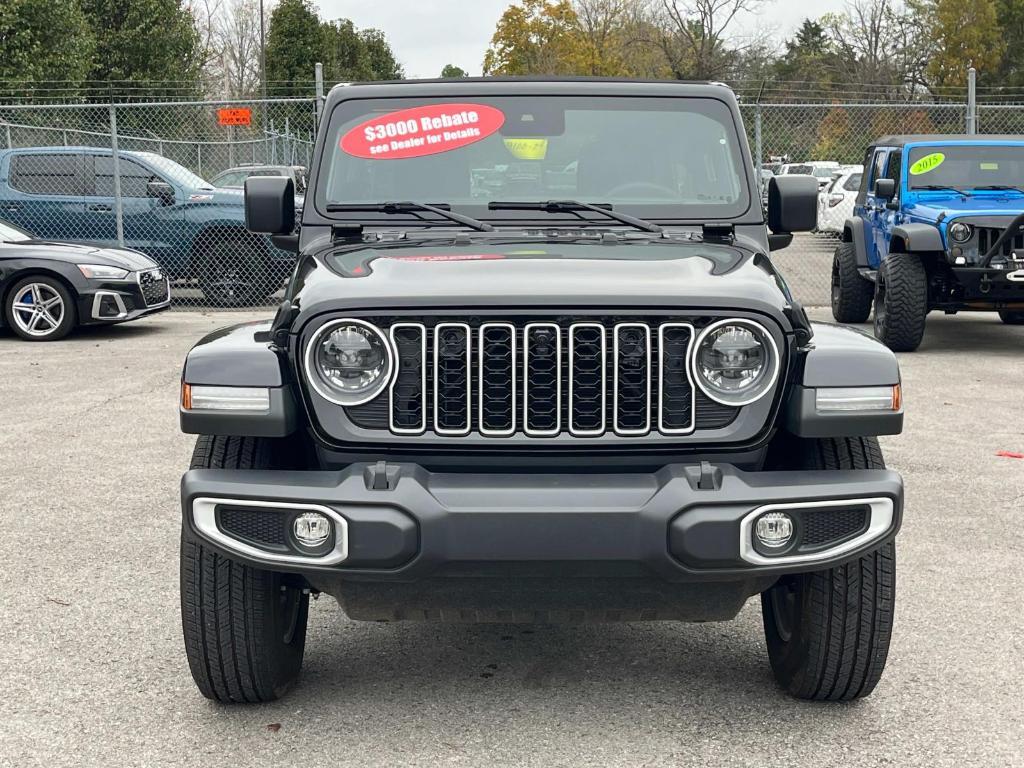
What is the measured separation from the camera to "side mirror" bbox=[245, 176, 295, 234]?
461cm

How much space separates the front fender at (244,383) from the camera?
10.8 feet

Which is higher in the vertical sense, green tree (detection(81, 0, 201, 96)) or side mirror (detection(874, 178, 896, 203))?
green tree (detection(81, 0, 201, 96))

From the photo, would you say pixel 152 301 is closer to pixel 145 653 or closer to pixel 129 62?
pixel 145 653

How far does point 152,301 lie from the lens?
1257 centimetres

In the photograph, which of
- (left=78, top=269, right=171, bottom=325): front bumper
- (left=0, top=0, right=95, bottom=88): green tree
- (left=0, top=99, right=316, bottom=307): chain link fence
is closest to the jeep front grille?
(left=78, top=269, right=171, bottom=325): front bumper

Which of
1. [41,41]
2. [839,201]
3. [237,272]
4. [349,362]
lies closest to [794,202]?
[349,362]

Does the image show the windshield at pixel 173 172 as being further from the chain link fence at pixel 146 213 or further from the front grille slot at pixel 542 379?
the front grille slot at pixel 542 379

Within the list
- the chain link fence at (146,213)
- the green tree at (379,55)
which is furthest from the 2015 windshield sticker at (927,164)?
the green tree at (379,55)

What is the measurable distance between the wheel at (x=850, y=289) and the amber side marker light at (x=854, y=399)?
10.2 m

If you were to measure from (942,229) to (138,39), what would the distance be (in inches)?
1122

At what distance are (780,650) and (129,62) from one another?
3449cm

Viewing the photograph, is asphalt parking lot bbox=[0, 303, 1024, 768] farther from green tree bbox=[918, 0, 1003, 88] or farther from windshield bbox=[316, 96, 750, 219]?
green tree bbox=[918, 0, 1003, 88]

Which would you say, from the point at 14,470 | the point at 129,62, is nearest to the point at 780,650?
the point at 14,470

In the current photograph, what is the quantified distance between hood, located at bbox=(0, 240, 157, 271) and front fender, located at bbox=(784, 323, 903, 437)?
10102 millimetres
